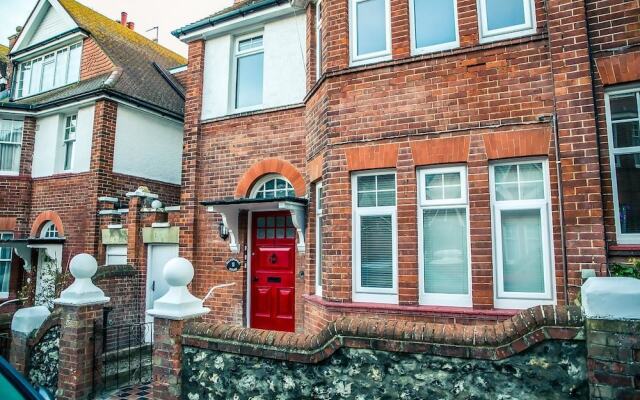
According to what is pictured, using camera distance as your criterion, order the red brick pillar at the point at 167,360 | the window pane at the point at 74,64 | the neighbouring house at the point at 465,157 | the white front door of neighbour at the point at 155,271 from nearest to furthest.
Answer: the red brick pillar at the point at 167,360 → the neighbouring house at the point at 465,157 → the white front door of neighbour at the point at 155,271 → the window pane at the point at 74,64

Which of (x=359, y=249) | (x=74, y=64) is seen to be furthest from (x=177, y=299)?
(x=74, y=64)

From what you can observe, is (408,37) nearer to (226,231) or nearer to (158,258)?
(226,231)

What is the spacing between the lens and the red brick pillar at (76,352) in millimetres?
5359

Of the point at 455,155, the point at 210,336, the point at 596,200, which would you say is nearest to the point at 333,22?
the point at 455,155

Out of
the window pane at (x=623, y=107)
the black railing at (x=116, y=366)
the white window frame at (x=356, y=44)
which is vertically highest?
the white window frame at (x=356, y=44)

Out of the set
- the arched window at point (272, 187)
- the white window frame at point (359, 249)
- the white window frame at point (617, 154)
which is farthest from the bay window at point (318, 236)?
the white window frame at point (617, 154)

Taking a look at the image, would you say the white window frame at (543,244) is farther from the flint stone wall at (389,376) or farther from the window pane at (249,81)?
the window pane at (249,81)

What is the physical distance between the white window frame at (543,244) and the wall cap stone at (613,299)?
2.34m

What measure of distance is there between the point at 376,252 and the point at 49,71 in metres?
13.3

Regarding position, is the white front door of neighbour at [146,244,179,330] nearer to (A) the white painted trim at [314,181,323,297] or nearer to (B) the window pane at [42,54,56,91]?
(A) the white painted trim at [314,181,323,297]

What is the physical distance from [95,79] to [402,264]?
36.0ft

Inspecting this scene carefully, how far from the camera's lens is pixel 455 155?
530cm

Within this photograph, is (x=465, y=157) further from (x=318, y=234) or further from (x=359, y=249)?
(x=318, y=234)

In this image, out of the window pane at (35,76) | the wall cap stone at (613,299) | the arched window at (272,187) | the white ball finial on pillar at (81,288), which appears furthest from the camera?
the window pane at (35,76)
